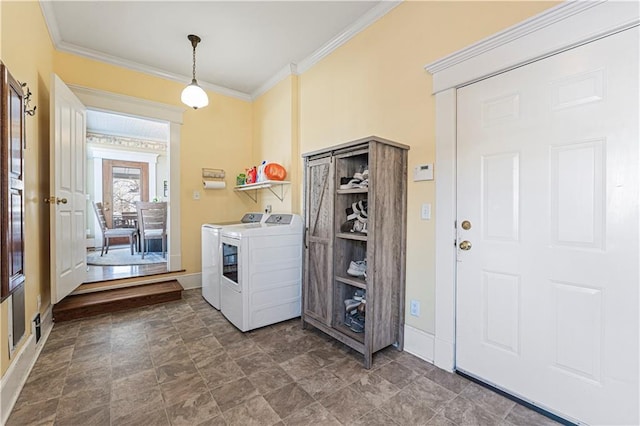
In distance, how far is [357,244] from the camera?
248 centimetres

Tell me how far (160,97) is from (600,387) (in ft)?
15.4

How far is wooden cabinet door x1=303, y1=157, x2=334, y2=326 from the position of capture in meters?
2.33

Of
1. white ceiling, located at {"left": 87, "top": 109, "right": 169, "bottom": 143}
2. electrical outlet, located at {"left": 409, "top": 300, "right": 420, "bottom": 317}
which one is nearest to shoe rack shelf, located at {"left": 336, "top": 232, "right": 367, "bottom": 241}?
electrical outlet, located at {"left": 409, "top": 300, "right": 420, "bottom": 317}

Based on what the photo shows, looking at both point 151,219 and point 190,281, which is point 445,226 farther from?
point 151,219

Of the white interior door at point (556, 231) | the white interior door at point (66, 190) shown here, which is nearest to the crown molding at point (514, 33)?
the white interior door at point (556, 231)

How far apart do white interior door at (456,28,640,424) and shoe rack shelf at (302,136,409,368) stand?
437 mm

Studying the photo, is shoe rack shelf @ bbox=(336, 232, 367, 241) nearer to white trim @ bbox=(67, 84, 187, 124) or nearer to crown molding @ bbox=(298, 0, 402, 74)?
crown molding @ bbox=(298, 0, 402, 74)

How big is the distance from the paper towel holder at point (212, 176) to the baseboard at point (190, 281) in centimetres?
122

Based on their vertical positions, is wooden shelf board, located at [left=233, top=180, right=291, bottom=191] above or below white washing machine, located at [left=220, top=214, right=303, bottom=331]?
above

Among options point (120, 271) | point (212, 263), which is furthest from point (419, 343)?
point (120, 271)

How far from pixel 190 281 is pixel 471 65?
3.85 meters

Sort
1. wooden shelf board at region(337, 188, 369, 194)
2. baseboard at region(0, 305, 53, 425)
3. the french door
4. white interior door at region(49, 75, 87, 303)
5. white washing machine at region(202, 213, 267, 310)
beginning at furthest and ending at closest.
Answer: the french door → white washing machine at region(202, 213, 267, 310) → white interior door at region(49, 75, 87, 303) → wooden shelf board at region(337, 188, 369, 194) → baseboard at region(0, 305, 53, 425)

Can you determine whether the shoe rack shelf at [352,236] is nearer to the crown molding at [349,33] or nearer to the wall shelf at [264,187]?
the wall shelf at [264,187]

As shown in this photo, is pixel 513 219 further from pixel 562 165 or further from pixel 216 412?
pixel 216 412
